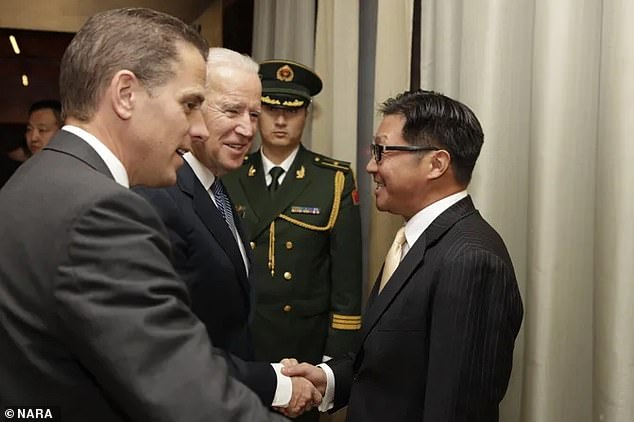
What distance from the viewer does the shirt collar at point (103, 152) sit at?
3.20ft

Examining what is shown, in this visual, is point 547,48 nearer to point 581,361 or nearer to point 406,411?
point 581,361

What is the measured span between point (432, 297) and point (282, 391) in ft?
1.26

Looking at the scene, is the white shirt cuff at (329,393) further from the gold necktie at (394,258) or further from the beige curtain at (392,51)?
the beige curtain at (392,51)

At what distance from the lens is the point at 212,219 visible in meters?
1.44

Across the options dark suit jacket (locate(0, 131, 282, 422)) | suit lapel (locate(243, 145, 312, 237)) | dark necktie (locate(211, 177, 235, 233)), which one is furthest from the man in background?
dark suit jacket (locate(0, 131, 282, 422))

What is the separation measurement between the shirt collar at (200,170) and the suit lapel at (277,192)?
963 mm

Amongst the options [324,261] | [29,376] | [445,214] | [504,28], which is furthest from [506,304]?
[324,261]

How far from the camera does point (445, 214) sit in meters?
1.58

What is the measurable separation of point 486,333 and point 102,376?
795mm

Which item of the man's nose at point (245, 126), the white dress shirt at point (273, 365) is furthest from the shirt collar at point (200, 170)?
the man's nose at point (245, 126)

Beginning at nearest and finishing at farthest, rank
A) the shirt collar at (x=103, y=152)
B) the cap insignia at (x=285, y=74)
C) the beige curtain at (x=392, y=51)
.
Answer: the shirt collar at (x=103, y=152) → the beige curtain at (x=392, y=51) → the cap insignia at (x=285, y=74)

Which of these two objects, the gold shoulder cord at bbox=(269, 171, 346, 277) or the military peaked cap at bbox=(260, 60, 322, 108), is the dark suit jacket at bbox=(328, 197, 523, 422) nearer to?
the gold shoulder cord at bbox=(269, 171, 346, 277)

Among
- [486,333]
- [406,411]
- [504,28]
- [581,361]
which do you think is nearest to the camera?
[486,333]

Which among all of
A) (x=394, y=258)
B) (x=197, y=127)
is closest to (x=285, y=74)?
(x=394, y=258)
